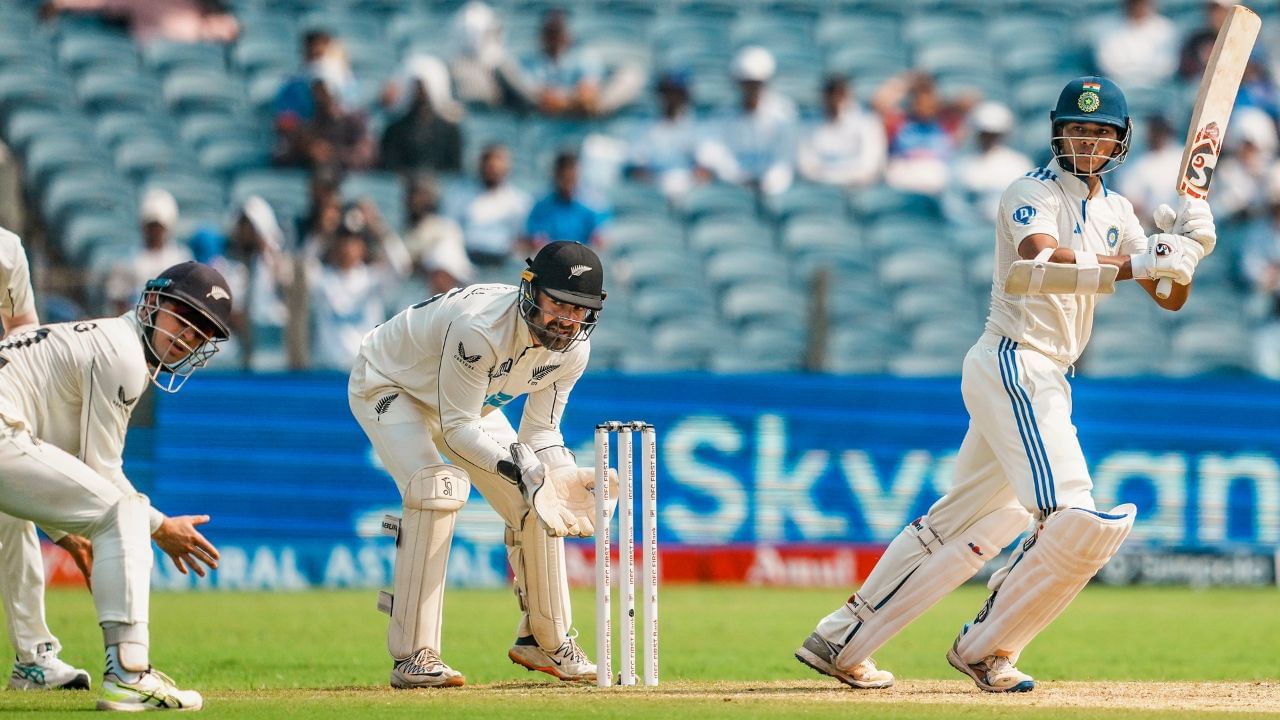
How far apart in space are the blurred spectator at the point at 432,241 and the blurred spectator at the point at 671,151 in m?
1.98

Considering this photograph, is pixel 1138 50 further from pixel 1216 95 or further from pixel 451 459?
pixel 451 459

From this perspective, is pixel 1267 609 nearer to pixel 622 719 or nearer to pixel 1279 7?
pixel 622 719

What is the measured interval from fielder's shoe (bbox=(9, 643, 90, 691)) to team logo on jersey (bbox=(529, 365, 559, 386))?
6.91ft

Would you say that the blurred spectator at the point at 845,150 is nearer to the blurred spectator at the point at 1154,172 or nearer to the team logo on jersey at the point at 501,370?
the blurred spectator at the point at 1154,172

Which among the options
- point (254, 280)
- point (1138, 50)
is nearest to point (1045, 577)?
point (254, 280)

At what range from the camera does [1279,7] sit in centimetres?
1830

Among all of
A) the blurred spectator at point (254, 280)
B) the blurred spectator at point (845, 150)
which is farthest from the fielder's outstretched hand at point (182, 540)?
the blurred spectator at point (845, 150)

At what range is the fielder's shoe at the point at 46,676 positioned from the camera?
7188 mm

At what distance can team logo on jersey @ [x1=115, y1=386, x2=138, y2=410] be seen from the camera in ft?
20.4

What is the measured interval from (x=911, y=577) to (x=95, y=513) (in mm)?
3089

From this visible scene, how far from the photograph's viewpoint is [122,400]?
6242 mm

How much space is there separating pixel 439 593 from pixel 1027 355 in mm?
2483

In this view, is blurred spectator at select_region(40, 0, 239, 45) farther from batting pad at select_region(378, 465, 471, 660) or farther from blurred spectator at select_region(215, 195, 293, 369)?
batting pad at select_region(378, 465, 471, 660)

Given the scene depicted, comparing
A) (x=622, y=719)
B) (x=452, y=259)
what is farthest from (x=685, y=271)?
(x=622, y=719)
